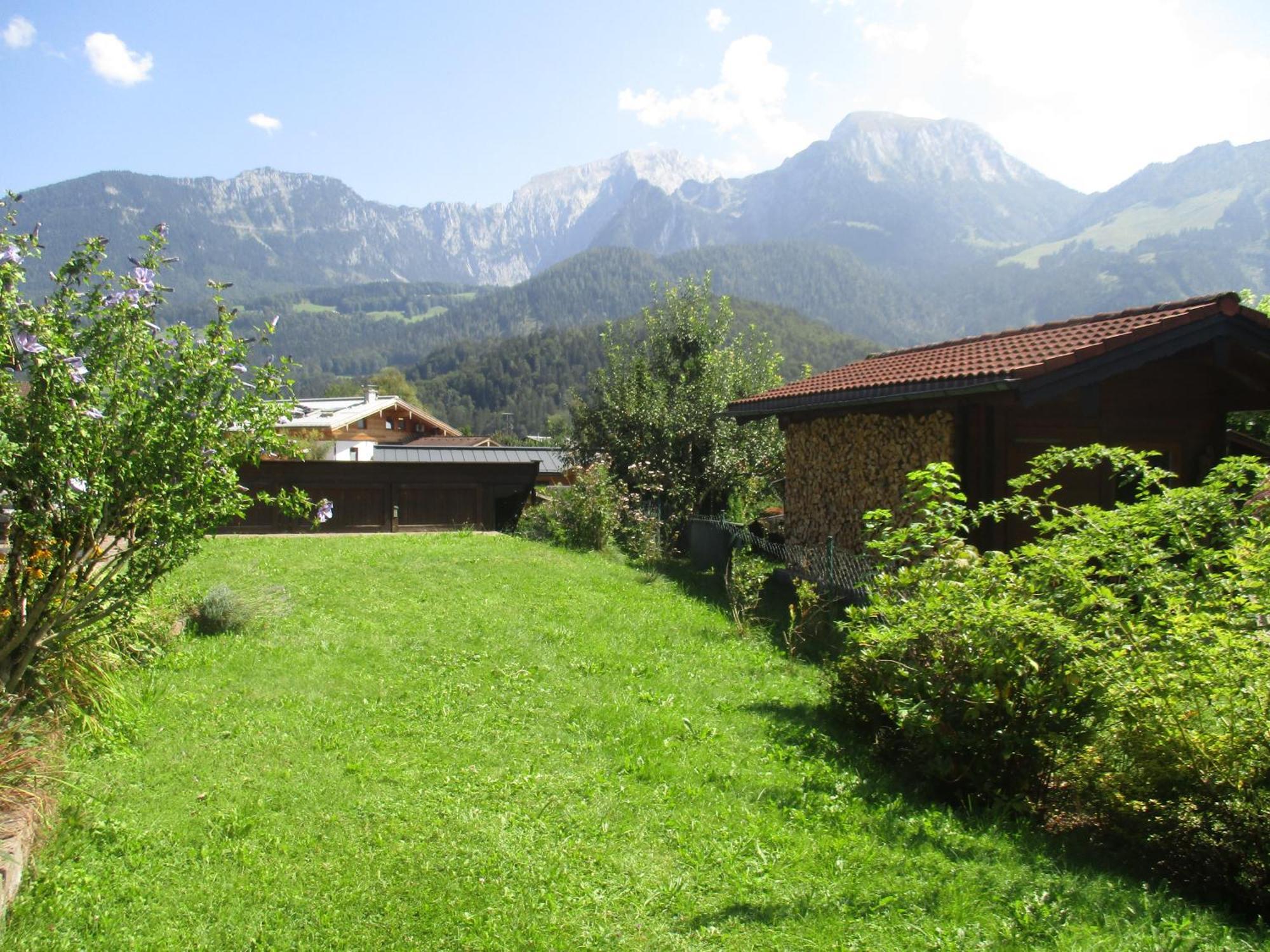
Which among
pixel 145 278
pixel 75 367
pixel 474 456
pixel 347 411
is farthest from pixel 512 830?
pixel 347 411

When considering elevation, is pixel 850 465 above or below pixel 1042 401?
below

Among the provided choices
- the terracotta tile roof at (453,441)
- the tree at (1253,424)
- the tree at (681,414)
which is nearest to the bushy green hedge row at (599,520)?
the tree at (681,414)

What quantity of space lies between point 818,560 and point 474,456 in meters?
11.5

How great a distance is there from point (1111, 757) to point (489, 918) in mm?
3429

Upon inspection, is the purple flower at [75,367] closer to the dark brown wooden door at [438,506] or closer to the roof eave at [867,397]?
the roof eave at [867,397]

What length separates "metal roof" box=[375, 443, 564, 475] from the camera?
18562 millimetres

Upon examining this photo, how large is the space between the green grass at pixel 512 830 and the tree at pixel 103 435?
0.94m

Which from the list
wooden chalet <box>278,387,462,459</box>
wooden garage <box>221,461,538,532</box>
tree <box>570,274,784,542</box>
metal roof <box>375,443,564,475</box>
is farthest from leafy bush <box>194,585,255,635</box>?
wooden chalet <box>278,387,462,459</box>

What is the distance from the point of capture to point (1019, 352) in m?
8.58

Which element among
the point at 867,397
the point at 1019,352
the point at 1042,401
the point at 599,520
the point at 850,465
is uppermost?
the point at 1019,352

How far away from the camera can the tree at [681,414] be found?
1633cm

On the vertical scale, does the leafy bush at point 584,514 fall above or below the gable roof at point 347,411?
below

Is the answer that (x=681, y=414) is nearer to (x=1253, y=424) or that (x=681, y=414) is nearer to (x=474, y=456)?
(x=474, y=456)

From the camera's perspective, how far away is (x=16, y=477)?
397cm
